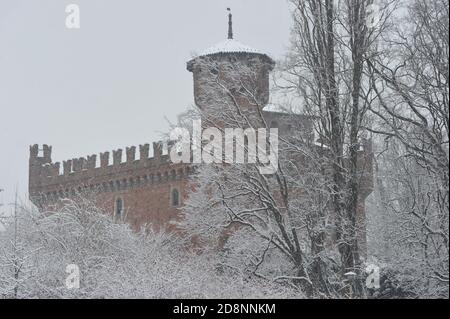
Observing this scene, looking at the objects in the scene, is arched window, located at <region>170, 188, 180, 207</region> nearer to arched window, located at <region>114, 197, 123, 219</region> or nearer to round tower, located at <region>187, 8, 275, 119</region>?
arched window, located at <region>114, 197, 123, 219</region>

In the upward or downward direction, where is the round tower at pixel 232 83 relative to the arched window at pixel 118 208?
upward

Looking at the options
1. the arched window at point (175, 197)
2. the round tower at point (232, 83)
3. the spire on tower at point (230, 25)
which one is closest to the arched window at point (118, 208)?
the arched window at point (175, 197)

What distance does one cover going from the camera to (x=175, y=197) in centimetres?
3778

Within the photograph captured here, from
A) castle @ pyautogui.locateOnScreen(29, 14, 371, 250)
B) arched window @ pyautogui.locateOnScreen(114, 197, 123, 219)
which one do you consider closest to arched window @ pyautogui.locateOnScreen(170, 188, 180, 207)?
castle @ pyautogui.locateOnScreen(29, 14, 371, 250)

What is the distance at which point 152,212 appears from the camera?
126ft

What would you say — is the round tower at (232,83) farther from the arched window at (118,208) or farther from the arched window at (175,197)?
→ the arched window at (118,208)

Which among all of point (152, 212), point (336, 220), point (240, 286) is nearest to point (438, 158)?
point (336, 220)

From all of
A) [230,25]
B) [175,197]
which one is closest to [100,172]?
[175,197]

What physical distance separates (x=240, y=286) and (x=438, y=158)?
550 centimetres

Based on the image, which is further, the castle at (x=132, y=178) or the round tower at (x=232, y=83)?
the castle at (x=132, y=178)

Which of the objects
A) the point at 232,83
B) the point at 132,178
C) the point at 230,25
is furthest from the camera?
the point at 132,178

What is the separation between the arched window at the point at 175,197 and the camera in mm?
37625

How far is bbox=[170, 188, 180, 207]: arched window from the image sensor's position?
37.6m

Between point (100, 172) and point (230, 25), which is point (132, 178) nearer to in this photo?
point (100, 172)
